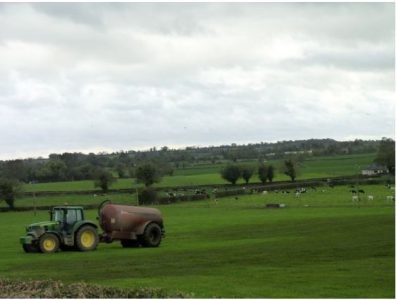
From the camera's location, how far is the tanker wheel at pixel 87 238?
3250 cm

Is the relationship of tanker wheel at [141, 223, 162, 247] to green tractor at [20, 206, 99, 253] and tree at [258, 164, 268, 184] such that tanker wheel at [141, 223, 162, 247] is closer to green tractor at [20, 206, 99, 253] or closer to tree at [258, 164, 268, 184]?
green tractor at [20, 206, 99, 253]

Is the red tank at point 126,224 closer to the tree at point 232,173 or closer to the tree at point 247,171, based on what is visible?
the tree at point 232,173

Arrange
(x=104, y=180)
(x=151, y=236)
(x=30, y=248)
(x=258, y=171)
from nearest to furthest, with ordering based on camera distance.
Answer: (x=30, y=248) → (x=151, y=236) → (x=104, y=180) → (x=258, y=171)

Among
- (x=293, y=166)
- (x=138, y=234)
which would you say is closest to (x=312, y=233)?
(x=138, y=234)

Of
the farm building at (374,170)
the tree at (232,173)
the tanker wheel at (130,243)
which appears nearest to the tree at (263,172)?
the tree at (232,173)

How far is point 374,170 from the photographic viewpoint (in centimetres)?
13125

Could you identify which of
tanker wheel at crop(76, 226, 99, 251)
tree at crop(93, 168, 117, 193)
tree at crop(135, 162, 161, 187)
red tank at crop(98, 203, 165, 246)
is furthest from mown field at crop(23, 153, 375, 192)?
tanker wheel at crop(76, 226, 99, 251)

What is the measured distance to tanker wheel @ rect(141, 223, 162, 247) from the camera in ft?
114

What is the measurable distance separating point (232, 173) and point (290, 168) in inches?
468

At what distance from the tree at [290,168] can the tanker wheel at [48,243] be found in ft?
344

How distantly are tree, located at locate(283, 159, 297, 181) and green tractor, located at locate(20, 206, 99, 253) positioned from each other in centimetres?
10392

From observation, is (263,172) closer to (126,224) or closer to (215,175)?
(215,175)

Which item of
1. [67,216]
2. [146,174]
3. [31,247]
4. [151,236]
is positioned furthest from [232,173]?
[31,247]

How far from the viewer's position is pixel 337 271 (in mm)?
21234
